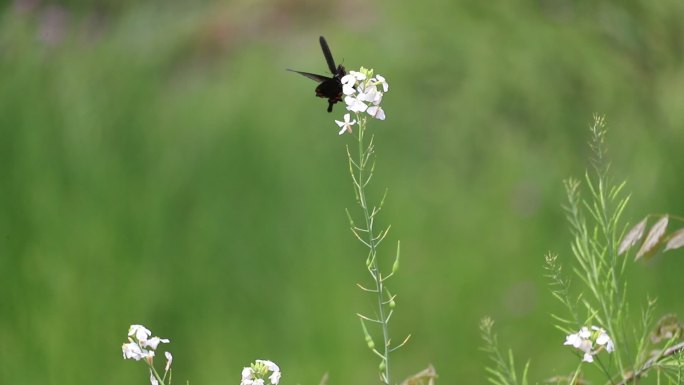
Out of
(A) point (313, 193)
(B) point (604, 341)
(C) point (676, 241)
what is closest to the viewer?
(B) point (604, 341)

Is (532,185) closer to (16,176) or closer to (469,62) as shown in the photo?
(469,62)

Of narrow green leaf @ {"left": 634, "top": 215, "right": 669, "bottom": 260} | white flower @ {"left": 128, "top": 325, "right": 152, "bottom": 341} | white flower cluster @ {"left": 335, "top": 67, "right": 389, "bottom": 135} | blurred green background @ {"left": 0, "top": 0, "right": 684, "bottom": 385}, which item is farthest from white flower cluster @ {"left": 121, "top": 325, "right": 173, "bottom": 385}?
blurred green background @ {"left": 0, "top": 0, "right": 684, "bottom": 385}

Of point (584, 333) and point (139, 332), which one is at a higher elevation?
point (139, 332)

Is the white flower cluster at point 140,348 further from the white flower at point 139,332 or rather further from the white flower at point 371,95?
the white flower at point 371,95

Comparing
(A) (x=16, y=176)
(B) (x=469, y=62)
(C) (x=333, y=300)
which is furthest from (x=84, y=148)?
(B) (x=469, y=62)

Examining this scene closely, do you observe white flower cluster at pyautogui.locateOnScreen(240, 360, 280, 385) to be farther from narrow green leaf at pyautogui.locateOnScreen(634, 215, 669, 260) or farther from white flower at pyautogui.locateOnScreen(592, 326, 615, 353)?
narrow green leaf at pyautogui.locateOnScreen(634, 215, 669, 260)

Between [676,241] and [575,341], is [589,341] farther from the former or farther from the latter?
[676,241]

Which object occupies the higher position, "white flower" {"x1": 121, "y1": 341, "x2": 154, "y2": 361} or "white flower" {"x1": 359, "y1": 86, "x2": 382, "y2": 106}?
"white flower" {"x1": 359, "y1": 86, "x2": 382, "y2": 106}

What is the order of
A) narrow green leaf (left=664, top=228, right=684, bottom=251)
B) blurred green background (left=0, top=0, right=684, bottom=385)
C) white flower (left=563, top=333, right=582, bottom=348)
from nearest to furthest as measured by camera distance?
white flower (left=563, top=333, right=582, bottom=348)
narrow green leaf (left=664, top=228, right=684, bottom=251)
blurred green background (left=0, top=0, right=684, bottom=385)

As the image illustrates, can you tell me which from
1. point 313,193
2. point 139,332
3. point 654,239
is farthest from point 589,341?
point 313,193
